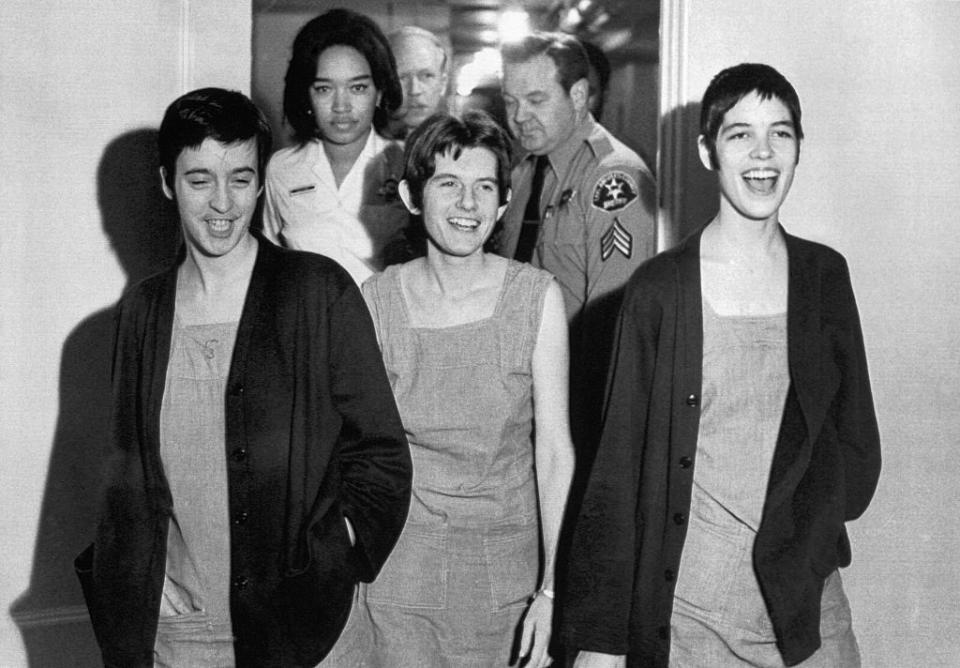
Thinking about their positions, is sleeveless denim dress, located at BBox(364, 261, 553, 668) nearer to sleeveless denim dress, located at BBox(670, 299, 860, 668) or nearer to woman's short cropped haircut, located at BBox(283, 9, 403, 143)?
sleeveless denim dress, located at BBox(670, 299, 860, 668)

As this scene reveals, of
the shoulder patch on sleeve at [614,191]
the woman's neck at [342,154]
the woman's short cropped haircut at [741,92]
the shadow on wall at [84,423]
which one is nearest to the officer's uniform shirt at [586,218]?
the shoulder patch on sleeve at [614,191]

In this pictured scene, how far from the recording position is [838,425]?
2008mm

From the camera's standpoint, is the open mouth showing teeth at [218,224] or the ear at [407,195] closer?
the open mouth showing teeth at [218,224]

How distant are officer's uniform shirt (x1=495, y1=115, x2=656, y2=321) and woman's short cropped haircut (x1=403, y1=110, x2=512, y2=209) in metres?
0.47

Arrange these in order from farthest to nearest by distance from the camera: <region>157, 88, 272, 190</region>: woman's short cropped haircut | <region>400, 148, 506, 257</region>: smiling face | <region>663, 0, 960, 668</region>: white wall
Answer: <region>663, 0, 960, 668</region>: white wall, <region>400, 148, 506, 257</region>: smiling face, <region>157, 88, 272, 190</region>: woman's short cropped haircut

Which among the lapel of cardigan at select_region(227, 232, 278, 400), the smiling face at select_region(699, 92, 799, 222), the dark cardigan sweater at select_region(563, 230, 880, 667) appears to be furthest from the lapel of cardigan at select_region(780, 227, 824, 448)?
the lapel of cardigan at select_region(227, 232, 278, 400)

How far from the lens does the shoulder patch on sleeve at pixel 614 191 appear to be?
263cm

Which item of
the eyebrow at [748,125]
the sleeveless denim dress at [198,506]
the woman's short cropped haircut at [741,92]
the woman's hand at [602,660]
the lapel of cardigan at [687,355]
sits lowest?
the woman's hand at [602,660]

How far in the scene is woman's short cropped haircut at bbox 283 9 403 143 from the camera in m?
2.62

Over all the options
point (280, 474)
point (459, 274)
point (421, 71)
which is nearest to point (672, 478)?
point (459, 274)

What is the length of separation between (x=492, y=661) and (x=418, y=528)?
0.30 metres

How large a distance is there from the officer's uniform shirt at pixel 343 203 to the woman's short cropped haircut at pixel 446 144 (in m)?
0.50

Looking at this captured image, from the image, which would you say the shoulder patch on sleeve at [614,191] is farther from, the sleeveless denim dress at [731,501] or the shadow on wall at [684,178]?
the sleeveless denim dress at [731,501]

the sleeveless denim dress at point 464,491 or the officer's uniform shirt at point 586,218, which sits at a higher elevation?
the officer's uniform shirt at point 586,218
